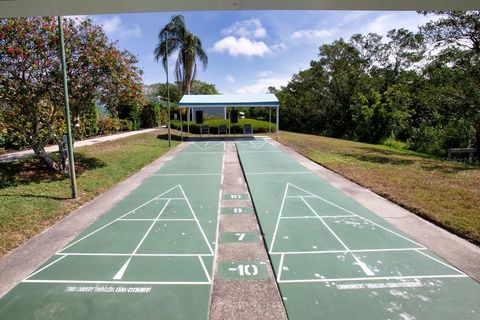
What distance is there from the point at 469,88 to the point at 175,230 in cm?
1561

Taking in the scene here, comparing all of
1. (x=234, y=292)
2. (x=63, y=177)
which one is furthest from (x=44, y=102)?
(x=234, y=292)

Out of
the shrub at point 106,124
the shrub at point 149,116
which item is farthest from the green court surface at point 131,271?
the shrub at point 149,116

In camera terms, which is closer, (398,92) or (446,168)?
(446,168)

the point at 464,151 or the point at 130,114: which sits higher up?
the point at 130,114

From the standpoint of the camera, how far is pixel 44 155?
33.6 feet

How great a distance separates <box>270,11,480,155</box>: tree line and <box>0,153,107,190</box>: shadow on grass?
17512mm

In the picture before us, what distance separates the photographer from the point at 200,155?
642 inches

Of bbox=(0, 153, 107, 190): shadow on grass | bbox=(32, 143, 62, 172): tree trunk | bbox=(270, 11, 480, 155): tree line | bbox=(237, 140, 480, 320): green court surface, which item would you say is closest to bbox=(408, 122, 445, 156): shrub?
bbox=(270, 11, 480, 155): tree line

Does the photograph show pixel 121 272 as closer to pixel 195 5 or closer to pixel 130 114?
pixel 195 5

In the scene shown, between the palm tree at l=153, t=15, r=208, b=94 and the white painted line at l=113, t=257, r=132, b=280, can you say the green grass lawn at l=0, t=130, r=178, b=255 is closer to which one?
the white painted line at l=113, t=257, r=132, b=280

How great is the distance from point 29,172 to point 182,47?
87.5 feet

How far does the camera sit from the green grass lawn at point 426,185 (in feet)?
21.7

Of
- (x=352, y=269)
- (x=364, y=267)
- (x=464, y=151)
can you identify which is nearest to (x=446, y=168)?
(x=464, y=151)

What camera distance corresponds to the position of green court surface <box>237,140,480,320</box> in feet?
12.0
